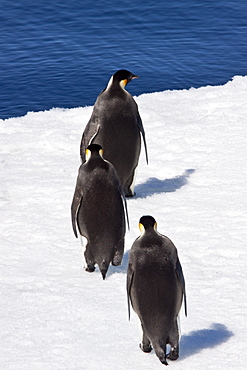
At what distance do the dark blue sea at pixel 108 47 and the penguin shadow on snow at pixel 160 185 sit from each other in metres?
4.60

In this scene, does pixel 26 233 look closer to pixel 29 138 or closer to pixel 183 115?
pixel 29 138

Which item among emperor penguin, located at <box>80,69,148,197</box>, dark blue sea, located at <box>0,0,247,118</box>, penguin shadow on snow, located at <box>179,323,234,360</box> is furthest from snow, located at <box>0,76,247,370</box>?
dark blue sea, located at <box>0,0,247,118</box>

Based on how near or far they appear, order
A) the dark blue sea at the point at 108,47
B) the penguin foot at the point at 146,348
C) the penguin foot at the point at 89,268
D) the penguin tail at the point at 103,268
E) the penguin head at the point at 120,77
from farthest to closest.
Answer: the dark blue sea at the point at 108,47, the penguin head at the point at 120,77, the penguin foot at the point at 89,268, the penguin tail at the point at 103,268, the penguin foot at the point at 146,348

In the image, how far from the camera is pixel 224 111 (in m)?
9.17

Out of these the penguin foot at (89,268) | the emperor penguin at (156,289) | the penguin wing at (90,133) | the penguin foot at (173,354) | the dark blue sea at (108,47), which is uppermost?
the emperor penguin at (156,289)

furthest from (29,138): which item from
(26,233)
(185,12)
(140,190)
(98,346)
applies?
(185,12)

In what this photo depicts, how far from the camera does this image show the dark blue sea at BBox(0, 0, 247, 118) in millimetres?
12586

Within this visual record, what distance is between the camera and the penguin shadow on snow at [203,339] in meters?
4.38

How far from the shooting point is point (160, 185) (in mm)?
7375

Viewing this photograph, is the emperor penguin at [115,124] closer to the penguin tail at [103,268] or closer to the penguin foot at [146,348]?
the penguin tail at [103,268]

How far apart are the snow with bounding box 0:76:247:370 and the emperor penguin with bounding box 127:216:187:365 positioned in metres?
0.16

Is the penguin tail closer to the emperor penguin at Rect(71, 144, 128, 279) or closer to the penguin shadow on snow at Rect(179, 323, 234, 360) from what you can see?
the emperor penguin at Rect(71, 144, 128, 279)

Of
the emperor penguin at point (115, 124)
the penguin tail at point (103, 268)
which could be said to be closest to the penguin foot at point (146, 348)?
the penguin tail at point (103, 268)

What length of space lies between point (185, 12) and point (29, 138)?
29.5ft
